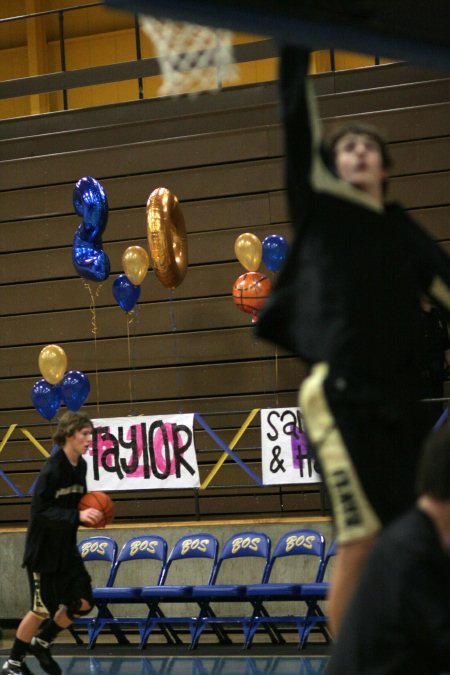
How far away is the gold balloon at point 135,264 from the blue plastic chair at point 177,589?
118 inches

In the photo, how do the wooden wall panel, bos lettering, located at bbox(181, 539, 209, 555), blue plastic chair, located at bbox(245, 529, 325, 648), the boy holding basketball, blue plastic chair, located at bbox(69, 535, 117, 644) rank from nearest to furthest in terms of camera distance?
1. the boy holding basketball
2. blue plastic chair, located at bbox(245, 529, 325, 648)
3. bos lettering, located at bbox(181, 539, 209, 555)
4. blue plastic chair, located at bbox(69, 535, 117, 644)
5. the wooden wall panel

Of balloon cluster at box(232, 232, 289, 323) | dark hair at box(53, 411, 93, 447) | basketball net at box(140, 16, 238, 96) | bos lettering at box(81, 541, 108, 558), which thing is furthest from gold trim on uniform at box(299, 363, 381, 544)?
balloon cluster at box(232, 232, 289, 323)

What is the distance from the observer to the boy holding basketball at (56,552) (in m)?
8.31

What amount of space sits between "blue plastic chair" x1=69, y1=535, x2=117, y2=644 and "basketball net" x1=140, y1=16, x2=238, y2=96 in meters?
7.68

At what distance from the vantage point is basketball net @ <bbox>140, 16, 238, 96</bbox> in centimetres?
373

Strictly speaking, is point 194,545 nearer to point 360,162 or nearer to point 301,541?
point 301,541

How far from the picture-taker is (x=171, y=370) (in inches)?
538

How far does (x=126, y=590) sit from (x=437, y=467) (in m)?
8.03

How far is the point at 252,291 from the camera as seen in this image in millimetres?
12070

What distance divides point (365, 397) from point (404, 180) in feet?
32.9

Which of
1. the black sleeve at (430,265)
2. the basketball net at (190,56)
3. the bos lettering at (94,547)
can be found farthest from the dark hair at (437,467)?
the bos lettering at (94,547)

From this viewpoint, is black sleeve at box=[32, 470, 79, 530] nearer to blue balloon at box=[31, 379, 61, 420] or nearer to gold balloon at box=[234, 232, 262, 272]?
blue balloon at box=[31, 379, 61, 420]

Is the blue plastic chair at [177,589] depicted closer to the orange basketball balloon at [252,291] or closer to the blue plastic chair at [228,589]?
the blue plastic chair at [228,589]

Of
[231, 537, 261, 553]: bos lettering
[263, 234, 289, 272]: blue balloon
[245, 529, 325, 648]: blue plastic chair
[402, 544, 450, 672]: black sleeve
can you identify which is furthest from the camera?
[263, 234, 289, 272]: blue balloon
